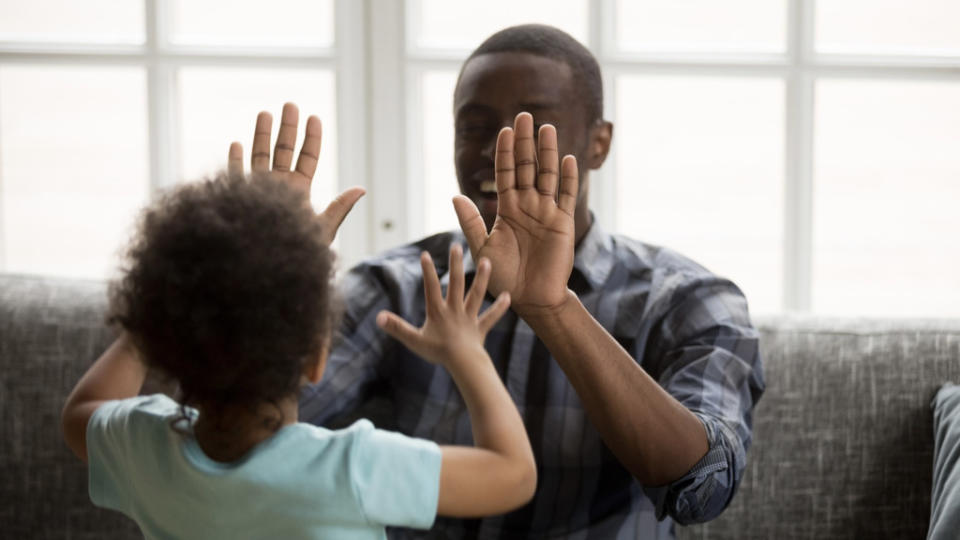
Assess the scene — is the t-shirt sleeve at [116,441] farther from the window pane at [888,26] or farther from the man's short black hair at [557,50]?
the window pane at [888,26]

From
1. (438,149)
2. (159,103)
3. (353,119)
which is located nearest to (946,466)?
(438,149)

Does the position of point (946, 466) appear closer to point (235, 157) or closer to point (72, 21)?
point (235, 157)

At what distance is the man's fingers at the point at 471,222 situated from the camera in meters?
1.12

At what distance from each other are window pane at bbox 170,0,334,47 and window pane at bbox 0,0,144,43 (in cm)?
10

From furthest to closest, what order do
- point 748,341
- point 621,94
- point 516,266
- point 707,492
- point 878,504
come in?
point 621,94, point 878,504, point 748,341, point 707,492, point 516,266

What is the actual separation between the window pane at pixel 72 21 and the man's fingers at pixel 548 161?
4.44 ft

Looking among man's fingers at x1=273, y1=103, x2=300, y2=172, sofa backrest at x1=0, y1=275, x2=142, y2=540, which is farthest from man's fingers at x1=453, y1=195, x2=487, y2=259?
sofa backrest at x1=0, y1=275, x2=142, y2=540

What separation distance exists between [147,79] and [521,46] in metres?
1.04

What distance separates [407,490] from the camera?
34.4 inches

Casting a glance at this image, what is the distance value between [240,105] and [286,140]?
106 cm

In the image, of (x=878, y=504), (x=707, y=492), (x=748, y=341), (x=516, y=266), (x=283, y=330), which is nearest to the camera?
(x=283, y=330)

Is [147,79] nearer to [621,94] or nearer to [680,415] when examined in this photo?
[621,94]

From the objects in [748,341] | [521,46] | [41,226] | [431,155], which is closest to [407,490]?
[748,341]

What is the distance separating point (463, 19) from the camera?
213cm
